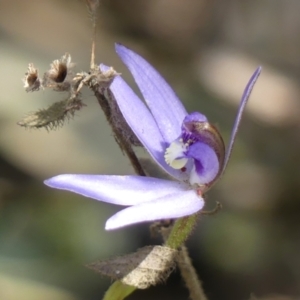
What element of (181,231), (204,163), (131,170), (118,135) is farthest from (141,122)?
(131,170)

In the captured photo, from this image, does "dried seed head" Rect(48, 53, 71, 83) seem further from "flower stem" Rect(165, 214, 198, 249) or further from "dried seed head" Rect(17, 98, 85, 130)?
"flower stem" Rect(165, 214, 198, 249)

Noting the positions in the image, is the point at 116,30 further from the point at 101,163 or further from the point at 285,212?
the point at 285,212

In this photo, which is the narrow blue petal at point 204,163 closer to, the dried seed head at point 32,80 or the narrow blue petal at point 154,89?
the narrow blue petal at point 154,89

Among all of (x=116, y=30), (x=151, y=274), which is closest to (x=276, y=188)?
(x=116, y=30)

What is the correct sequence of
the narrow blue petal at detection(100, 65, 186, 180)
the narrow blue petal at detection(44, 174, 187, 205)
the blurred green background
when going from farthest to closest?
the blurred green background < the narrow blue petal at detection(100, 65, 186, 180) < the narrow blue petal at detection(44, 174, 187, 205)

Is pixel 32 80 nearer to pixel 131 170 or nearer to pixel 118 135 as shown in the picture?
pixel 118 135

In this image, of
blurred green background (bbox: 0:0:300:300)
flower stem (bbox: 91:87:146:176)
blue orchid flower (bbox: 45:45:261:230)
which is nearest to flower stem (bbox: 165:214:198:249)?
blue orchid flower (bbox: 45:45:261:230)
